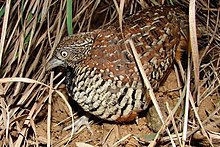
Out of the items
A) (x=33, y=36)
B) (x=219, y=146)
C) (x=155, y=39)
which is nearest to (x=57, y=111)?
(x=33, y=36)

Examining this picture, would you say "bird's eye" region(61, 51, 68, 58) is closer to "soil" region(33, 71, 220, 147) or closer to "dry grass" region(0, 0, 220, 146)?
"dry grass" region(0, 0, 220, 146)

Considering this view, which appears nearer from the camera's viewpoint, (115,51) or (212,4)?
(115,51)

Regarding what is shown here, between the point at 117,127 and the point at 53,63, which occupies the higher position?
the point at 53,63

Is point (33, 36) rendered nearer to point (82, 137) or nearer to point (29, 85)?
point (29, 85)

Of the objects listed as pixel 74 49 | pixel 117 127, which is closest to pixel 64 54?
pixel 74 49

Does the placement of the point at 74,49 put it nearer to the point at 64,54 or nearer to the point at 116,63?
the point at 64,54

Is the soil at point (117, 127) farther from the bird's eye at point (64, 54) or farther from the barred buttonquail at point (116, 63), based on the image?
the bird's eye at point (64, 54)

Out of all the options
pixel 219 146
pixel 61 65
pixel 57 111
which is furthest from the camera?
pixel 57 111
